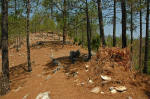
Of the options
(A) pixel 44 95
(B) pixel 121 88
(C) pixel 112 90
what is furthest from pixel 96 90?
(A) pixel 44 95

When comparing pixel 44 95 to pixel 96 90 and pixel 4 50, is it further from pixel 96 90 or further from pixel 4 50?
pixel 4 50

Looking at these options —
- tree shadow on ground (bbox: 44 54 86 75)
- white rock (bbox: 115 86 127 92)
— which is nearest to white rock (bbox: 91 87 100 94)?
white rock (bbox: 115 86 127 92)

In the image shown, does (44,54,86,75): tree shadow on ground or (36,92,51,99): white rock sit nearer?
(36,92,51,99): white rock

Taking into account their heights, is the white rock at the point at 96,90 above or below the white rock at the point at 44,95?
above

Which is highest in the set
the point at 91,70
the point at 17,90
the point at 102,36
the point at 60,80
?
the point at 102,36

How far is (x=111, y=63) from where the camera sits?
17.7 ft

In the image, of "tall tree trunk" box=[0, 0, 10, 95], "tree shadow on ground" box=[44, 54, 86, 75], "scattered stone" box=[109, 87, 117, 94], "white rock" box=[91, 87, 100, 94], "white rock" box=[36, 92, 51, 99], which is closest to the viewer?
"scattered stone" box=[109, 87, 117, 94]

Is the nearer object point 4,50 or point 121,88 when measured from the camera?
point 121,88

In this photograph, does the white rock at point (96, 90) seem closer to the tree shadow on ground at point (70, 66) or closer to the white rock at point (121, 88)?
the white rock at point (121, 88)

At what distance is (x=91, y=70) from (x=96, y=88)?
1.26m

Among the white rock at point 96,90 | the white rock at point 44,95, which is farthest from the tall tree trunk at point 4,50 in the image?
the white rock at point 96,90

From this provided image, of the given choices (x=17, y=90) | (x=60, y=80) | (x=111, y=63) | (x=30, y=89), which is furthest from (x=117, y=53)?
(x=17, y=90)

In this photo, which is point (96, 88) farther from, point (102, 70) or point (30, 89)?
point (30, 89)

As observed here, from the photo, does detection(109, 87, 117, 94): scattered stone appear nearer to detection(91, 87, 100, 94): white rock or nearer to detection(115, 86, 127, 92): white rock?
detection(115, 86, 127, 92): white rock
